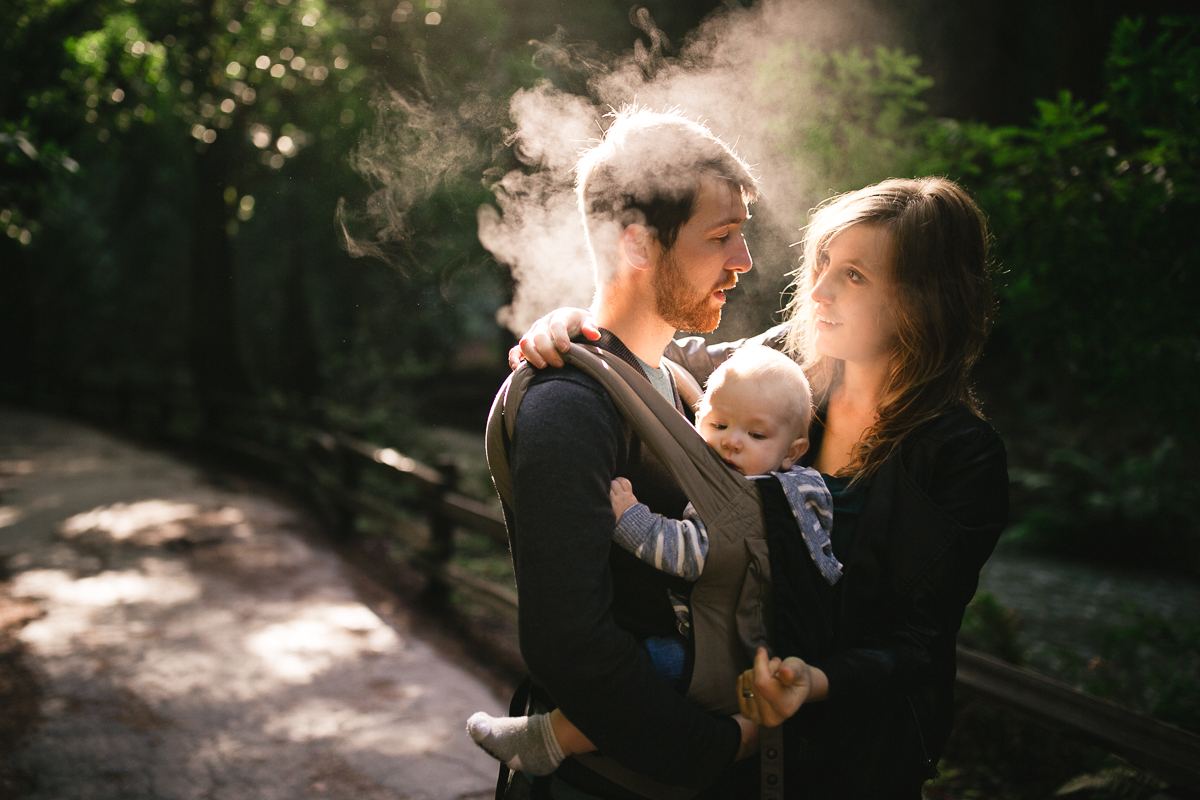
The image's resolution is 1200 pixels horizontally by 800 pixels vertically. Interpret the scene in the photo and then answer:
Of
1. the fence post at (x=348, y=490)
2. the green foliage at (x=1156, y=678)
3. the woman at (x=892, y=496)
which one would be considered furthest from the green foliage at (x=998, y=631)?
the fence post at (x=348, y=490)

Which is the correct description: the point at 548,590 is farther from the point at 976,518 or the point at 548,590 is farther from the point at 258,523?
the point at 258,523

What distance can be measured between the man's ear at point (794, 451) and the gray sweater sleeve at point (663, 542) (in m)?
0.35

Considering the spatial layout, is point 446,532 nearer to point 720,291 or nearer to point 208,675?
point 208,675

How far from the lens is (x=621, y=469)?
150 centimetres

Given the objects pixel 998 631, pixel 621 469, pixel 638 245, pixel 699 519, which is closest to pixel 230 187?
pixel 998 631

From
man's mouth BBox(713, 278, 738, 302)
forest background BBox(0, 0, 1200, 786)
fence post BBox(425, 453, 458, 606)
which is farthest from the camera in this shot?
fence post BBox(425, 453, 458, 606)

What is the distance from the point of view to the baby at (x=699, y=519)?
4.60 ft

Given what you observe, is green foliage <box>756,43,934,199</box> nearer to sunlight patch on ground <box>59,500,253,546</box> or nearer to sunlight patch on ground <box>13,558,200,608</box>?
sunlight patch on ground <box>13,558,200,608</box>

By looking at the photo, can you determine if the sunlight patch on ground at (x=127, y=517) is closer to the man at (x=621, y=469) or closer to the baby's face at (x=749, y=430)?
the man at (x=621, y=469)

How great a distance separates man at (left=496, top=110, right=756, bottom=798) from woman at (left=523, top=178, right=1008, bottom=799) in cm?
15

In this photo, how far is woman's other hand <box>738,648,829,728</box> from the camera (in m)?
1.36

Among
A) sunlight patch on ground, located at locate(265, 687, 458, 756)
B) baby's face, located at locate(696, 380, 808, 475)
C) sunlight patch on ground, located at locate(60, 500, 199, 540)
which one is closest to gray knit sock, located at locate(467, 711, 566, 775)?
baby's face, located at locate(696, 380, 808, 475)

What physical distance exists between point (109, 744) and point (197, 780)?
589 mm

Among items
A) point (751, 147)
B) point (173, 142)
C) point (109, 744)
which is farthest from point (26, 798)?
point (173, 142)
